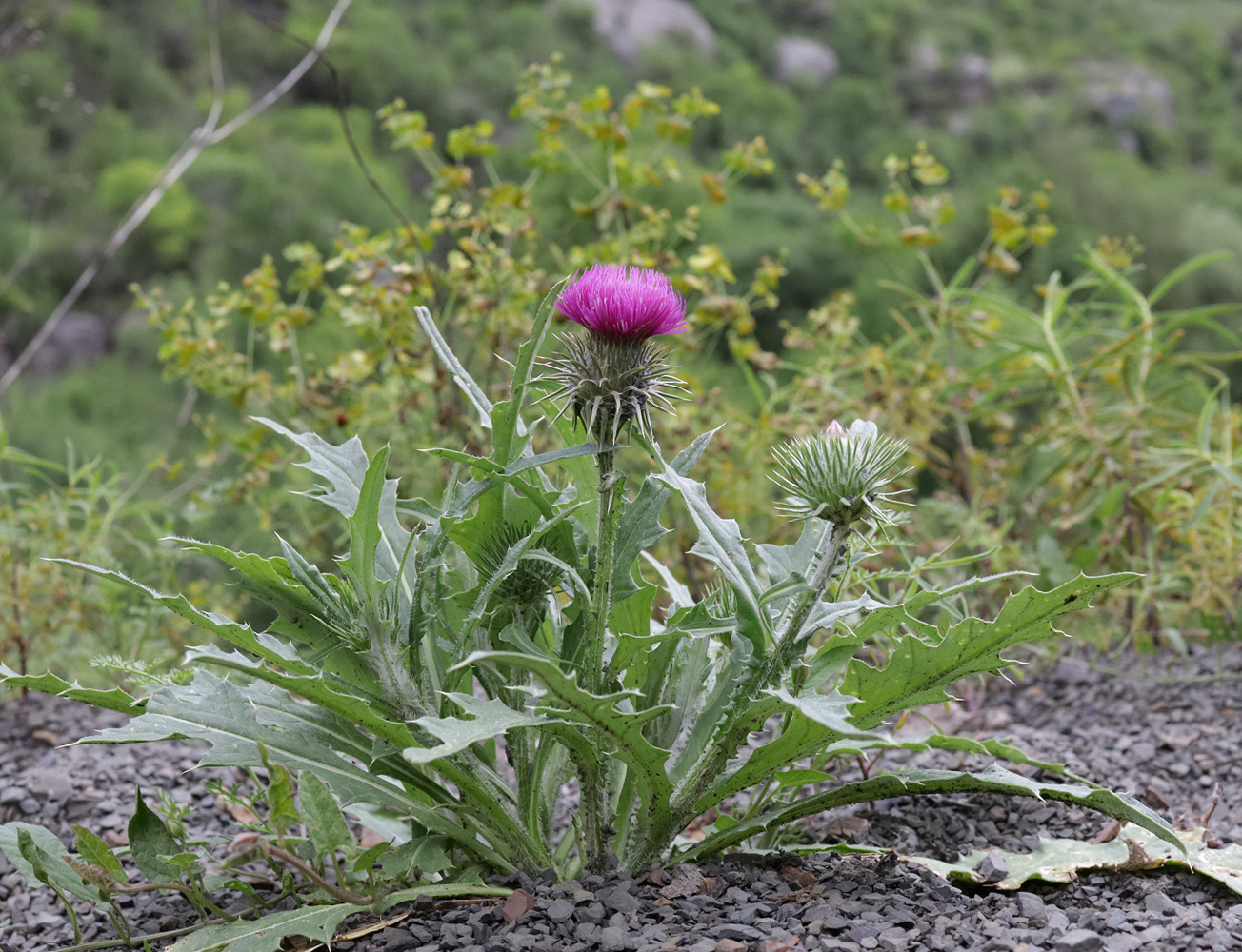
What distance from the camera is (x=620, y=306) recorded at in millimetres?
1346

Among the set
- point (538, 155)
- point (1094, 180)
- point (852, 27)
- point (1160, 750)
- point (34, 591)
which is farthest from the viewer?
point (852, 27)

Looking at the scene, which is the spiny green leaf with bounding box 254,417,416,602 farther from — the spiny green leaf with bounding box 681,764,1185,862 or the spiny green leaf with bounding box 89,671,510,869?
the spiny green leaf with bounding box 681,764,1185,862

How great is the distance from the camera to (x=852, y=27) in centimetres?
1333

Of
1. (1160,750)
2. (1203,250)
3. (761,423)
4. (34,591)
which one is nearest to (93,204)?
(34,591)

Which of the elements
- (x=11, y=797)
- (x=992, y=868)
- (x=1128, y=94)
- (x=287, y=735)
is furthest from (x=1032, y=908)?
(x=1128, y=94)

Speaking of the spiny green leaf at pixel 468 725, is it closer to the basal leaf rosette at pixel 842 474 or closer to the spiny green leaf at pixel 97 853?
the basal leaf rosette at pixel 842 474

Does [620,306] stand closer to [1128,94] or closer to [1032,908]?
[1032,908]

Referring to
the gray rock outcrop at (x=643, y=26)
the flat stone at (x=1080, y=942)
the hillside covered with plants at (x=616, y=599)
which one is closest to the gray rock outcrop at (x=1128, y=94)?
the gray rock outcrop at (x=643, y=26)

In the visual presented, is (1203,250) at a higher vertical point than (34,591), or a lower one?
higher

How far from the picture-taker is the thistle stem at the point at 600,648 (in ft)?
4.68

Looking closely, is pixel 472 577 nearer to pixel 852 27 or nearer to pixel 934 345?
pixel 934 345

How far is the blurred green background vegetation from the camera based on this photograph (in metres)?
3.25

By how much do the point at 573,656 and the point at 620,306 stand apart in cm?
57

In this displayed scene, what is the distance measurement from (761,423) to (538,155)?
108 centimetres
